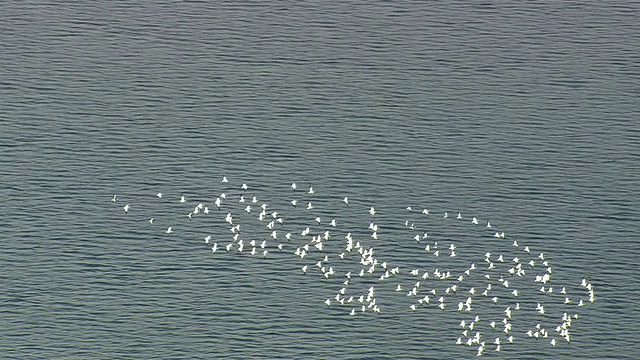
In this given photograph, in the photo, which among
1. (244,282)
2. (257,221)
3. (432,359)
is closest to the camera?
(432,359)

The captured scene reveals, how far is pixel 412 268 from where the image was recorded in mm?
175125

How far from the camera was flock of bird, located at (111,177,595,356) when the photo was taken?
168 meters

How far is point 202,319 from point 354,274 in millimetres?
16867

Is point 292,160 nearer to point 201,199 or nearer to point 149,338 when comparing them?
point 201,199

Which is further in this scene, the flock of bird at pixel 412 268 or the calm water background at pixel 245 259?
the flock of bird at pixel 412 268

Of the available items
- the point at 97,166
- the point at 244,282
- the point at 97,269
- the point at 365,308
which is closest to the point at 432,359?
the point at 365,308

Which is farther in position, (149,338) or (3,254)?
(3,254)

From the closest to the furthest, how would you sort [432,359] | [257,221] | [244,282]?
[432,359]
[244,282]
[257,221]

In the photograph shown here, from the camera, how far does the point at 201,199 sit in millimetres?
187000

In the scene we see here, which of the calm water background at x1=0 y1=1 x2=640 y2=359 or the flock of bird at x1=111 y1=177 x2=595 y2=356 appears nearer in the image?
the calm water background at x1=0 y1=1 x2=640 y2=359

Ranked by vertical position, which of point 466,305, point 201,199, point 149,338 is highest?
point 201,199

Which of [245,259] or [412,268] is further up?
[412,268]

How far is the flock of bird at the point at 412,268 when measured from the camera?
551 feet

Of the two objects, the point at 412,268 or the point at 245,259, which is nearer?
the point at 412,268
